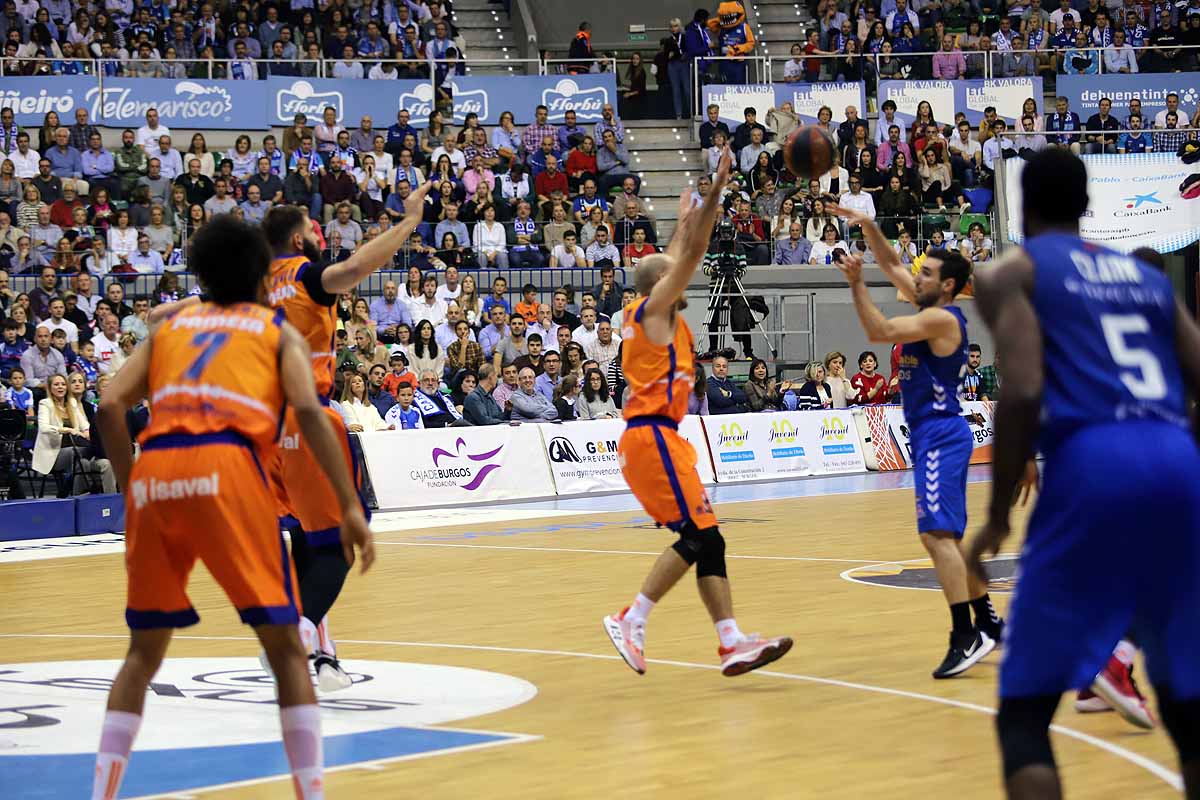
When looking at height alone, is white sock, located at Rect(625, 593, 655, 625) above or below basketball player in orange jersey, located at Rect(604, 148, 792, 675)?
below

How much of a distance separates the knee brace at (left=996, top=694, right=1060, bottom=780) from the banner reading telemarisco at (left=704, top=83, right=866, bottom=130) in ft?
77.3

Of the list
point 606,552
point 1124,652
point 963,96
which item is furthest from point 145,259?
point 1124,652

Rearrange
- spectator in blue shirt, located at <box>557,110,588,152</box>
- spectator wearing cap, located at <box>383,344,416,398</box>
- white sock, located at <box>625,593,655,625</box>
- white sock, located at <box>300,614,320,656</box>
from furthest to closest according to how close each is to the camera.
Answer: spectator in blue shirt, located at <box>557,110,588,152</box> < spectator wearing cap, located at <box>383,344,416,398</box> < white sock, located at <box>625,593,655,625</box> < white sock, located at <box>300,614,320,656</box>

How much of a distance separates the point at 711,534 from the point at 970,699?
4.52 feet

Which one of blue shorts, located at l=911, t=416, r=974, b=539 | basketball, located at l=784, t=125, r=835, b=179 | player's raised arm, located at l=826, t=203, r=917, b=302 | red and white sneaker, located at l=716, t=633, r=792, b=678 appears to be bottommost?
red and white sneaker, located at l=716, t=633, r=792, b=678

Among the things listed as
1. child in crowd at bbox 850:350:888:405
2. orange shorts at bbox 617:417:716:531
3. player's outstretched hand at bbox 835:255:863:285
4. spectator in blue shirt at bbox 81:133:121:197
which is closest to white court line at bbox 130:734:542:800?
orange shorts at bbox 617:417:716:531

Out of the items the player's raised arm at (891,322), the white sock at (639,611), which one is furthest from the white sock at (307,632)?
the player's raised arm at (891,322)

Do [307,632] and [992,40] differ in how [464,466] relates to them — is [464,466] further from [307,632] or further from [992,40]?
[992,40]

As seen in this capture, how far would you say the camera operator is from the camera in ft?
74.6

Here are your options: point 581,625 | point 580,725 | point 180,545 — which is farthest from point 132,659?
point 581,625

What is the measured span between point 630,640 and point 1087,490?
13.2 feet

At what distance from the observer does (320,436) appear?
4.70 m

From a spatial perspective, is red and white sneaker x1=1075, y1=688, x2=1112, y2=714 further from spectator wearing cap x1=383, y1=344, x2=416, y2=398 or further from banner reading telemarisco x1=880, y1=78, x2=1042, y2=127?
banner reading telemarisco x1=880, y1=78, x2=1042, y2=127

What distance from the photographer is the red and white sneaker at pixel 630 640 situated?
7410 mm
